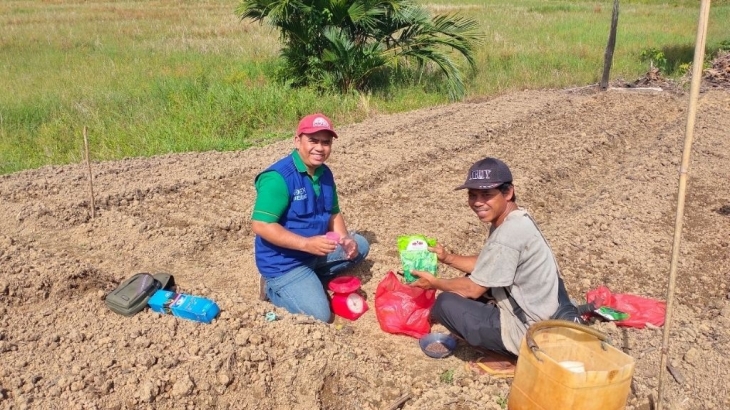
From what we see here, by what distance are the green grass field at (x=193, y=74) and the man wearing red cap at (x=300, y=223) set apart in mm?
4059

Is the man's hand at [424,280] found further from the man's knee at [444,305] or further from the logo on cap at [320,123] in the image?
the logo on cap at [320,123]

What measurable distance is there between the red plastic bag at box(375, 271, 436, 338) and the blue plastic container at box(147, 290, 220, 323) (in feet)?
3.29

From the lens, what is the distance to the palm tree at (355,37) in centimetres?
1005

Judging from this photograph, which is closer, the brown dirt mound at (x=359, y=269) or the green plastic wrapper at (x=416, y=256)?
the brown dirt mound at (x=359, y=269)

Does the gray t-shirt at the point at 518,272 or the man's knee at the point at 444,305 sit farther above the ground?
the gray t-shirt at the point at 518,272

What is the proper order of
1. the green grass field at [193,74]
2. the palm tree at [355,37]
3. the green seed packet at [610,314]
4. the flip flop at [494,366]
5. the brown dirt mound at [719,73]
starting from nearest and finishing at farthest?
the flip flop at [494,366], the green seed packet at [610,314], the green grass field at [193,74], the palm tree at [355,37], the brown dirt mound at [719,73]

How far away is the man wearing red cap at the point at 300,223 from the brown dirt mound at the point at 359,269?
224mm

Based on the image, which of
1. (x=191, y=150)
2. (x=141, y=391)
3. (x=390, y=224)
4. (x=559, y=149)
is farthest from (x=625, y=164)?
(x=141, y=391)

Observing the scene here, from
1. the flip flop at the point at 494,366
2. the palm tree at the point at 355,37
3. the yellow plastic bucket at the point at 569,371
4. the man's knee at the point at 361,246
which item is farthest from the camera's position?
the palm tree at the point at 355,37

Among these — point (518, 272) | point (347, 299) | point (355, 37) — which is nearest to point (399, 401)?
point (518, 272)

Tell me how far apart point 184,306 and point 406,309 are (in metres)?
1.30

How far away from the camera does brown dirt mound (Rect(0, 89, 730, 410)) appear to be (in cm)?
315

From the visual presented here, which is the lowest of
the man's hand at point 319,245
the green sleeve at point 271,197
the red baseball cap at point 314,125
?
the man's hand at point 319,245

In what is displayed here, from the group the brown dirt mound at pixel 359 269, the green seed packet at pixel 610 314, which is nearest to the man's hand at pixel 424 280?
the brown dirt mound at pixel 359 269
